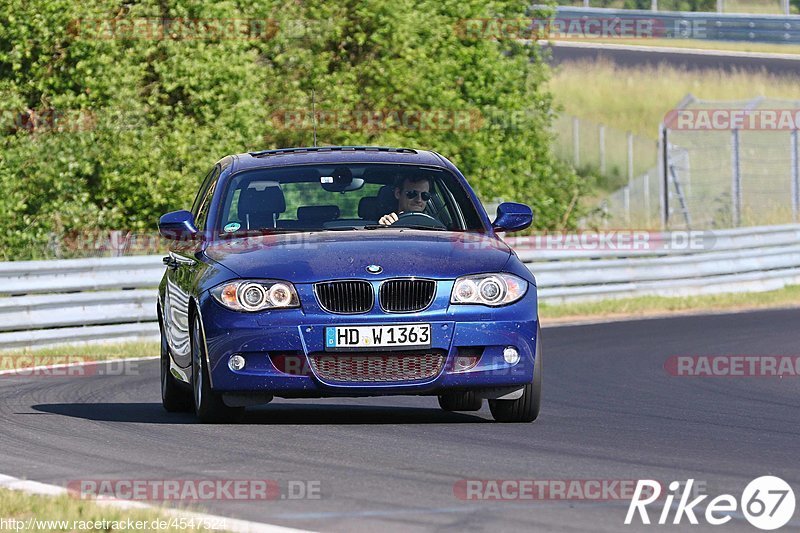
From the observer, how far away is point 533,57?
34.6 meters

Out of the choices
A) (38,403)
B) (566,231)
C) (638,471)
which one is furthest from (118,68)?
(638,471)

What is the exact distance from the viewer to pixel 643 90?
5372 cm

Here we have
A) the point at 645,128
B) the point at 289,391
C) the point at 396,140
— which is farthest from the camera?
the point at 645,128

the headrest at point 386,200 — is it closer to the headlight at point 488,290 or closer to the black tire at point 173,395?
the headlight at point 488,290

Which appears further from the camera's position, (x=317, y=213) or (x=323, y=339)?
(x=317, y=213)

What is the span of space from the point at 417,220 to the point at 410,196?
0.70 feet

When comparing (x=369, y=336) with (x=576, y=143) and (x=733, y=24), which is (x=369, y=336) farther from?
(x=733, y=24)

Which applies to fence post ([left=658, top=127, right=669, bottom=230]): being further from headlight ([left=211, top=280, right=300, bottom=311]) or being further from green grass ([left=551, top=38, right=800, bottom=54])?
green grass ([left=551, top=38, right=800, bottom=54])

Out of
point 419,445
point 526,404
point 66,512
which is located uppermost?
point 66,512

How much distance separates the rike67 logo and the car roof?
404cm

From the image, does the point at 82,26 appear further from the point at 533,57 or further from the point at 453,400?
the point at 453,400

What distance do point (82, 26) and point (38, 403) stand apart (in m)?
13.2

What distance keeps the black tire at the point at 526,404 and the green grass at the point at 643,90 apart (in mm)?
41714

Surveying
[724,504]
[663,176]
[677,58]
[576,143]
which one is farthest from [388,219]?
[677,58]
